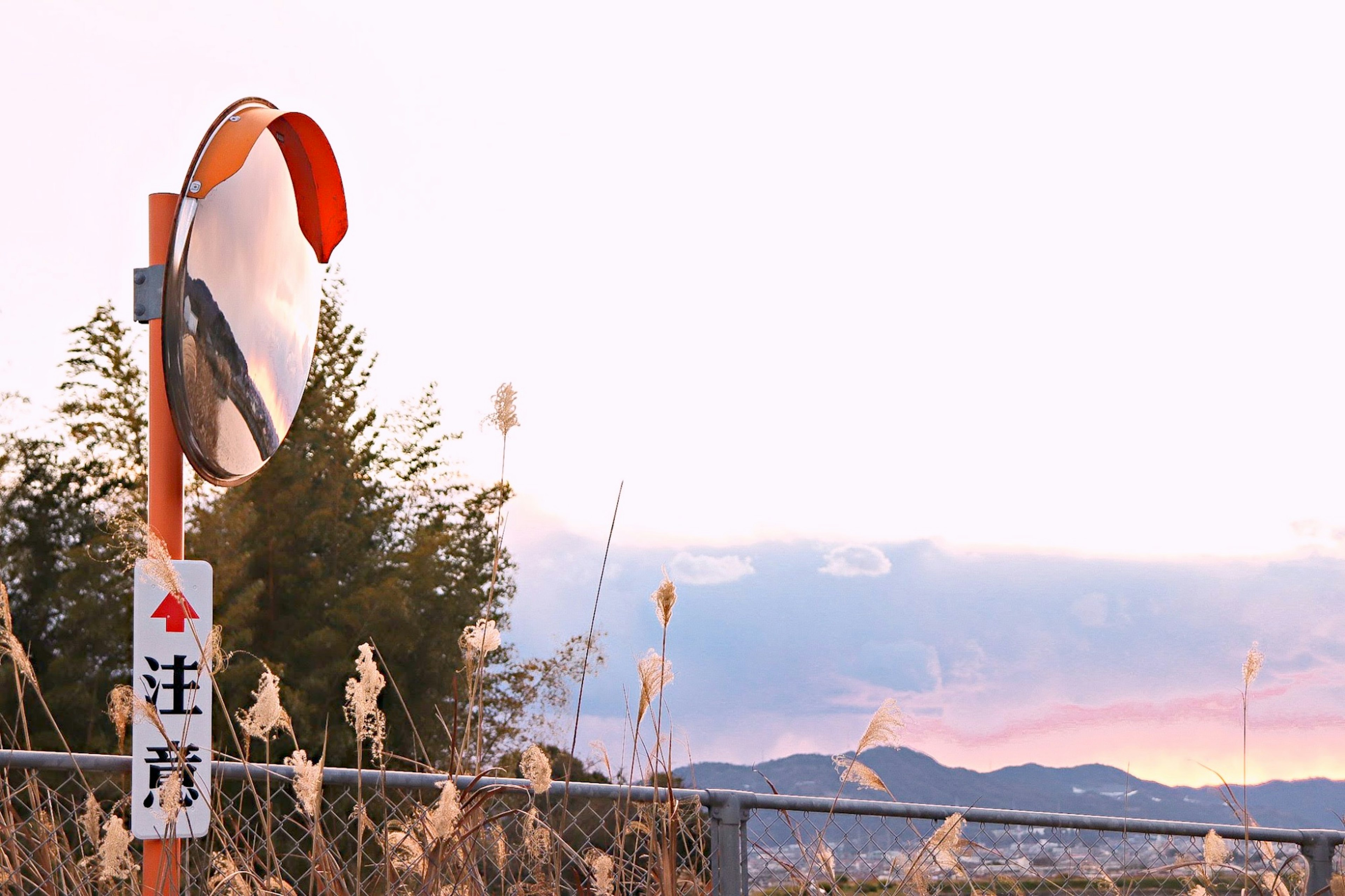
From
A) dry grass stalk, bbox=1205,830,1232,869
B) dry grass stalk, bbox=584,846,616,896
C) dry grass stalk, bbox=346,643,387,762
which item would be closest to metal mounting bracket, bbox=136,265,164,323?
dry grass stalk, bbox=346,643,387,762

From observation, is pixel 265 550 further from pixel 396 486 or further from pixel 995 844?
pixel 995 844

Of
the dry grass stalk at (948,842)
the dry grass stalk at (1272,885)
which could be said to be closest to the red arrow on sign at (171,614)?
the dry grass stalk at (948,842)

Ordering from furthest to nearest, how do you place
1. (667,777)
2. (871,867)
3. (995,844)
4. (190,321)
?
1. (995,844)
2. (871,867)
3. (190,321)
4. (667,777)

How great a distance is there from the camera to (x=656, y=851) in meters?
1.88

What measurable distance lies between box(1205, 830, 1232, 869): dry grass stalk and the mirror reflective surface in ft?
6.56

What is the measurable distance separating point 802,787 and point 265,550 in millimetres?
15870

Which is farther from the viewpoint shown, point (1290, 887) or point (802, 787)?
point (802, 787)

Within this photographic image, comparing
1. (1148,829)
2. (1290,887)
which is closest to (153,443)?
(1290,887)

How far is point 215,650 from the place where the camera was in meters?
1.95

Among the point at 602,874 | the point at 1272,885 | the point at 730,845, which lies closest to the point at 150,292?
the point at 602,874

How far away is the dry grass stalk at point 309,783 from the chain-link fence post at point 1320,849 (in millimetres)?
3514

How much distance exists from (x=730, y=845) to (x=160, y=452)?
5.83 feet

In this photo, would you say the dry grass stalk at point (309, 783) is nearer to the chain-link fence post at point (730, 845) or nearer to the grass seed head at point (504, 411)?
the grass seed head at point (504, 411)

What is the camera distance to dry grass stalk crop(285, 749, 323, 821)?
5.71 ft
